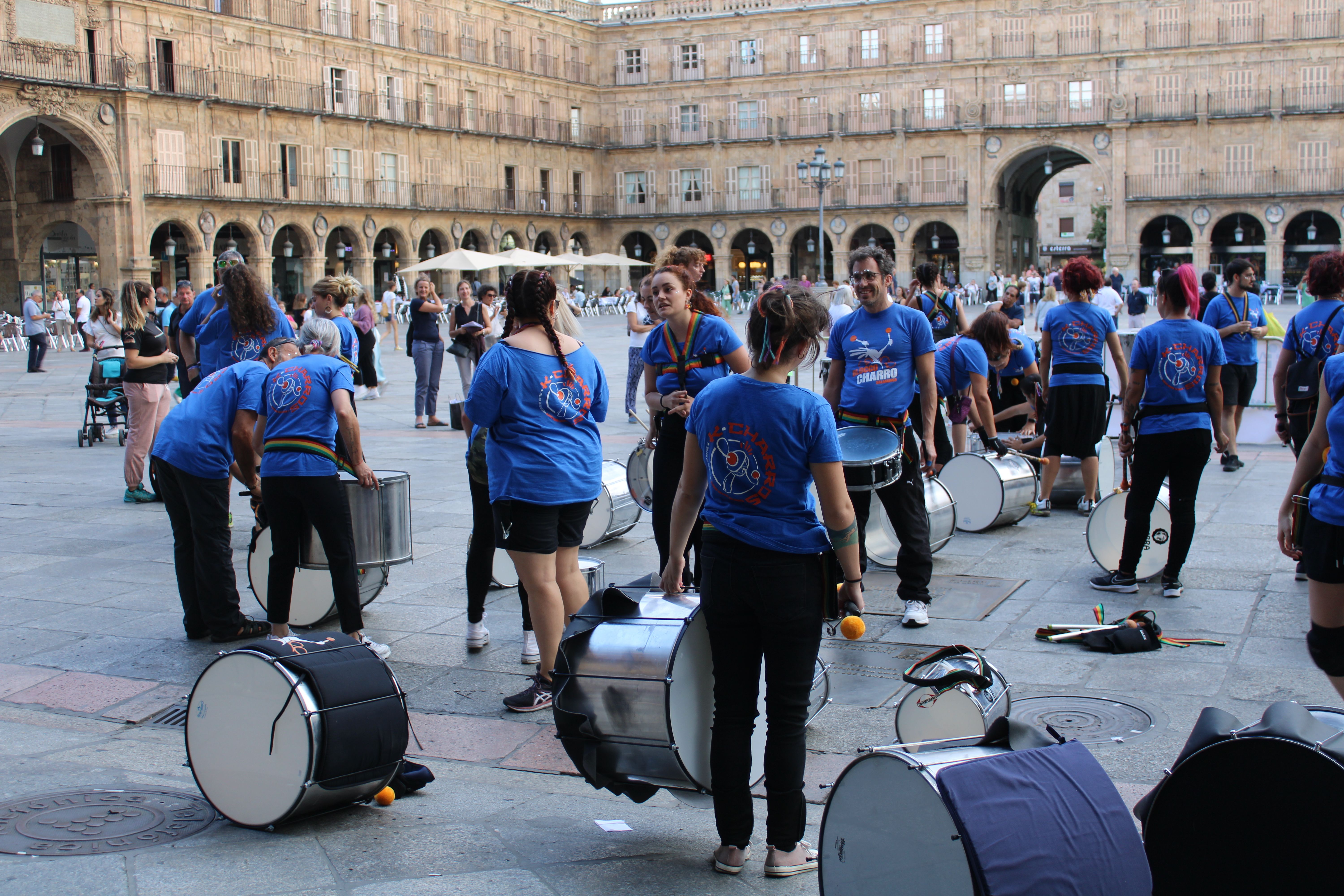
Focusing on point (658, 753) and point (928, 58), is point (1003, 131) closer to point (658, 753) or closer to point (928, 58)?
point (928, 58)

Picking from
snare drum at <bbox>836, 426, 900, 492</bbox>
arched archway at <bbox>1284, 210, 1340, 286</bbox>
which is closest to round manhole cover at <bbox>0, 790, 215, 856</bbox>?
snare drum at <bbox>836, 426, 900, 492</bbox>

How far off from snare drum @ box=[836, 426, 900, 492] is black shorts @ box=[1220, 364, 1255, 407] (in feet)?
17.8

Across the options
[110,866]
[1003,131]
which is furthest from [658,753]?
[1003,131]

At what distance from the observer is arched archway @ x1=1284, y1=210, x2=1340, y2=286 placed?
4600 centimetres

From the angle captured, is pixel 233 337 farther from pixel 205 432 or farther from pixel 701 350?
pixel 701 350

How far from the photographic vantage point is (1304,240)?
47500 millimetres

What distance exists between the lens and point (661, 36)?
51656 millimetres

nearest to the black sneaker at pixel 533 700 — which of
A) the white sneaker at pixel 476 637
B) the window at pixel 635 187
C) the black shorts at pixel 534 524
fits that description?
the black shorts at pixel 534 524

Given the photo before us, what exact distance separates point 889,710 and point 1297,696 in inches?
59.5

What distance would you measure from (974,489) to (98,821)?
Result: 5.57 m

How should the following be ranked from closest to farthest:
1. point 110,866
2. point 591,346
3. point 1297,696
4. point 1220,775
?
point 1220,775
point 110,866
point 1297,696
point 591,346

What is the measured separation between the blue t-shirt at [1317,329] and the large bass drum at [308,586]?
4.62 metres

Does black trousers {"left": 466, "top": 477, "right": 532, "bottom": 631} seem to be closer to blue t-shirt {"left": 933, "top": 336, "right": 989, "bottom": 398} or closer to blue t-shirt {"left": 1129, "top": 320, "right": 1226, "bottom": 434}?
blue t-shirt {"left": 1129, "top": 320, "right": 1226, "bottom": 434}

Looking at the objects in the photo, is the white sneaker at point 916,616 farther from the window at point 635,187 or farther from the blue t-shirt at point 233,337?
the window at point 635,187
